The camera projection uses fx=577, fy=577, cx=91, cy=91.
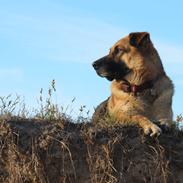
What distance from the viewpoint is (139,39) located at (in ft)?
26.4

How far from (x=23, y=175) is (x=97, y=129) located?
0.97 meters

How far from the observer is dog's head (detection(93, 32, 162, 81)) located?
25.9 ft

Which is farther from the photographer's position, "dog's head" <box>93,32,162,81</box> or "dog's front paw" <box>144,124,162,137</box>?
"dog's head" <box>93,32,162,81</box>

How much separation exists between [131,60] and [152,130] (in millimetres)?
1883

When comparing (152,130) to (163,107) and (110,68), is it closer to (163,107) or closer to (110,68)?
(163,107)

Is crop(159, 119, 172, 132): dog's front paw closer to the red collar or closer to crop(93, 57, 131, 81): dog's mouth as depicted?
the red collar

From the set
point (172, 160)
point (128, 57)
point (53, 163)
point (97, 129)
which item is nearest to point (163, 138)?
point (172, 160)

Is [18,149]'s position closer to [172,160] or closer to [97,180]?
[97,180]

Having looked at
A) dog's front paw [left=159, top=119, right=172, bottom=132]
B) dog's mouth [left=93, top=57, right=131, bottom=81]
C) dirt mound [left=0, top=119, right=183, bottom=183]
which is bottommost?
dirt mound [left=0, top=119, right=183, bottom=183]

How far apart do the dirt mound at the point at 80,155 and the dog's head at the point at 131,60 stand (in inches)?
67.6

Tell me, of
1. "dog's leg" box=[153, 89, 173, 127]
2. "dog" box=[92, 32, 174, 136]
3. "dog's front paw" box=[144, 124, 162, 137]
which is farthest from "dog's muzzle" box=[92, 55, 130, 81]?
"dog's front paw" box=[144, 124, 162, 137]

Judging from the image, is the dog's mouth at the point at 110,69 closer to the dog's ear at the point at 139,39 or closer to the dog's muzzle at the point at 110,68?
the dog's muzzle at the point at 110,68

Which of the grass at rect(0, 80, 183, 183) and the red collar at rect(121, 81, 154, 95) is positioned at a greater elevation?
the red collar at rect(121, 81, 154, 95)

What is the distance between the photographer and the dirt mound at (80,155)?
19.3ft
